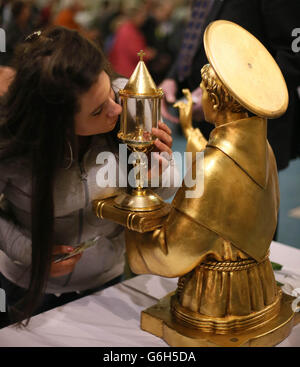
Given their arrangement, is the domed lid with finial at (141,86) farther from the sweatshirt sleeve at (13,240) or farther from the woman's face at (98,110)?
the sweatshirt sleeve at (13,240)

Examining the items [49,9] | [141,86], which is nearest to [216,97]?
[141,86]

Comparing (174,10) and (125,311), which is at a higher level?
(174,10)

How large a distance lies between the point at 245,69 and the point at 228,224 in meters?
0.29

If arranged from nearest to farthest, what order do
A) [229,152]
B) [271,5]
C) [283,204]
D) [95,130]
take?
[229,152]
[95,130]
[271,5]
[283,204]

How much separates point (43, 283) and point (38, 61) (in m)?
0.46

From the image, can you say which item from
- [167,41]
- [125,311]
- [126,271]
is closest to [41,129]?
[125,311]

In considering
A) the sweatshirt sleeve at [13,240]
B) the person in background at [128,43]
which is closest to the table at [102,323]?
the sweatshirt sleeve at [13,240]

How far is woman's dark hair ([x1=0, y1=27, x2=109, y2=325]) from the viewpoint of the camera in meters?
0.96

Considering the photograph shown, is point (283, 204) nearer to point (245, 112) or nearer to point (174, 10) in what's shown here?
point (245, 112)

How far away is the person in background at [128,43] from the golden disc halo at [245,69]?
3244mm

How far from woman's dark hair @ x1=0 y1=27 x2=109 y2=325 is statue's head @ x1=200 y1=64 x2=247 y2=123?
211mm

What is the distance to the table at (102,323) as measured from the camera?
1.04 meters

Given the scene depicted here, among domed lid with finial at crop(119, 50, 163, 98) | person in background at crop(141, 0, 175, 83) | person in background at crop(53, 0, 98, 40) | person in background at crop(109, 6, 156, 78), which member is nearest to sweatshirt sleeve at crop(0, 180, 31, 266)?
domed lid with finial at crop(119, 50, 163, 98)

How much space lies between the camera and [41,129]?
3.29ft
